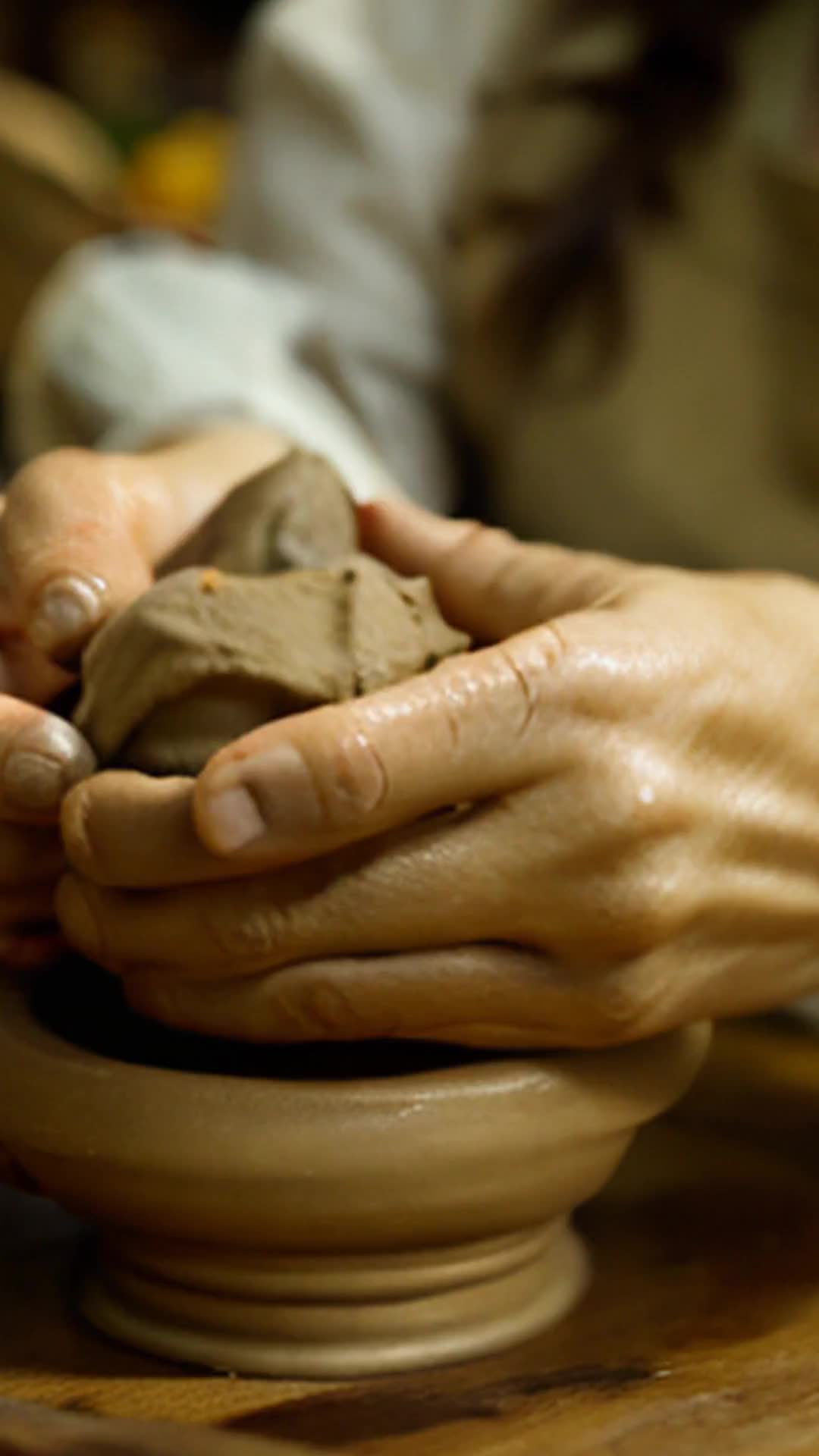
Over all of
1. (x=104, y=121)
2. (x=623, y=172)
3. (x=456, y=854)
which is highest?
(x=623, y=172)

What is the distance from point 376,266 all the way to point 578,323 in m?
0.26

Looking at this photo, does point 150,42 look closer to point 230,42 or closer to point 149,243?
point 230,42

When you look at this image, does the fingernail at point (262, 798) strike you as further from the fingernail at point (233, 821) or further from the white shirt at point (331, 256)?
the white shirt at point (331, 256)

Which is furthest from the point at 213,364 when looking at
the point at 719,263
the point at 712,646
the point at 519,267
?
the point at 712,646

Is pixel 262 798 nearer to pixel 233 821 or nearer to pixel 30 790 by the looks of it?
pixel 233 821

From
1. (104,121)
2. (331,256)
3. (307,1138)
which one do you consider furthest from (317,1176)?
(104,121)

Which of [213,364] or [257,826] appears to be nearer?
[257,826]

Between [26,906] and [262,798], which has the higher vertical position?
[262,798]

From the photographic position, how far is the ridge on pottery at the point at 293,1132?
2.09 feet

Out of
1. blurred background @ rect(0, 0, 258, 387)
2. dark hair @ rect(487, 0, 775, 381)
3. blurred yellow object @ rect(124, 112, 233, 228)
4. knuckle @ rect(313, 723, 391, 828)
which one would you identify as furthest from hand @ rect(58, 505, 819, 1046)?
blurred yellow object @ rect(124, 112, 233, 228)

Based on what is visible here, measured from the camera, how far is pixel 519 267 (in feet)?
4.82

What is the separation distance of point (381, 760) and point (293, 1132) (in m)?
0.14

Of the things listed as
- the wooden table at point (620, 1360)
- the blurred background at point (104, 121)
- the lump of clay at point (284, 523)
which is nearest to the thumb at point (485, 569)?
the lump of clay at point (284, 523)

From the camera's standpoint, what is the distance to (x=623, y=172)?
57.1 inches
